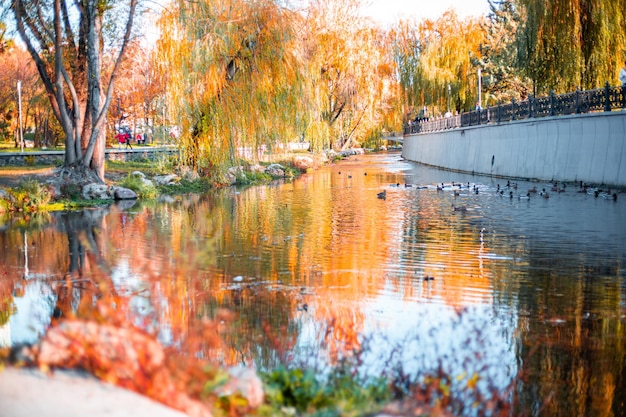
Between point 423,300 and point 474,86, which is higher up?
point 474,86

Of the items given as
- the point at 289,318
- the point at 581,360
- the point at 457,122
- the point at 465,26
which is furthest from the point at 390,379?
the point at 465,26

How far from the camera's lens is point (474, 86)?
5459 cm

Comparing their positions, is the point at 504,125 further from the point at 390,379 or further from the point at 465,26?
the point at 390,379

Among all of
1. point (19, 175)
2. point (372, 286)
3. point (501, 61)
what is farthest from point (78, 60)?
point (501, 61)

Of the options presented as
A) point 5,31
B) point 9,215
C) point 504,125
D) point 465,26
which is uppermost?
point 465,26

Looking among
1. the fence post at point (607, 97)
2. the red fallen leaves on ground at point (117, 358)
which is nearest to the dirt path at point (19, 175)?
the fence post at point (607, 97)

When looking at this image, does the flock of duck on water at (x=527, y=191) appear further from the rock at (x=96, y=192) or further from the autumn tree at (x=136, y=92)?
the autumn tree at (x=136, y=92)

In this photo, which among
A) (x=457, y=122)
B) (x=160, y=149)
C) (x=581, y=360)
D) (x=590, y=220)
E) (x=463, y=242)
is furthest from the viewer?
(x=457, y=122)

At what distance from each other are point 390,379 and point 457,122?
4181 centimetres

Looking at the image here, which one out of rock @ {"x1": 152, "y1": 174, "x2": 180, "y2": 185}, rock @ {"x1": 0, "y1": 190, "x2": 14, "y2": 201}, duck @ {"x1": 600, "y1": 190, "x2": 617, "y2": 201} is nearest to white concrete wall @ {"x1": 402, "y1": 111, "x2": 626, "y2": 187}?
duck @ {"x1": 600, "y1": 190, "x2": 617, "y2": 201}

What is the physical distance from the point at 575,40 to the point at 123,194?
615 inches

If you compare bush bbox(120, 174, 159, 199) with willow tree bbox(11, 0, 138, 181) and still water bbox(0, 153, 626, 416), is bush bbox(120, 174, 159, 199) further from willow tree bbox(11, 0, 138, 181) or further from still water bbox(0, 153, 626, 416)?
still water bbox(0, 153, 626, 416)

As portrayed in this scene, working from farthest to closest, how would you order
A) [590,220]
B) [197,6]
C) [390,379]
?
[197,6]
[590,220]
[390,379]

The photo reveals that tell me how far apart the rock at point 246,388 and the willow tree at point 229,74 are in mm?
23295
